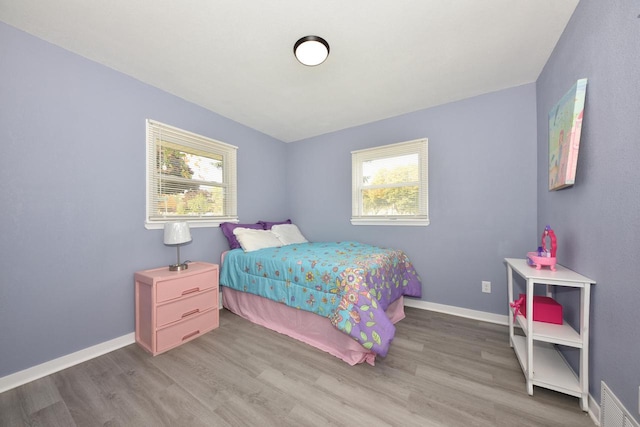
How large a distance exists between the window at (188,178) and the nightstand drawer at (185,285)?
2.18ft

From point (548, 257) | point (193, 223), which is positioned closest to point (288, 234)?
point (193, 223)

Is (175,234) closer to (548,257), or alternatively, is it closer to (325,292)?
(325,292)

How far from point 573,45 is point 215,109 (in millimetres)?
3279

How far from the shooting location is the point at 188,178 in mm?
2623

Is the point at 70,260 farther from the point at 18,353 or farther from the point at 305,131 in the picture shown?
the point at 305,131

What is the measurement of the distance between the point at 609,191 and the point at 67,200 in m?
3.51

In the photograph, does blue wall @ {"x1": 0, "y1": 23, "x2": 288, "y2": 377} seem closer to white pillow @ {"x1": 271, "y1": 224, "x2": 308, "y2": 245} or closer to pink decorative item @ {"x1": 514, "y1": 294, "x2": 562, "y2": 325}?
white pillow @ {"x1": 271, "y1": 224, "x2": 308, "y2": 245}

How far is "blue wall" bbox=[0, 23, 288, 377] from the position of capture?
60.9 inches

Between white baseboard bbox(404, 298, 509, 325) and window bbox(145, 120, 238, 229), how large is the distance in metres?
2.62

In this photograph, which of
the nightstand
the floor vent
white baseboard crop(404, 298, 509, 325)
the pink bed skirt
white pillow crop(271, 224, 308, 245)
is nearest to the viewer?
the floor vent

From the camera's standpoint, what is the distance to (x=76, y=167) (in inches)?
71.3

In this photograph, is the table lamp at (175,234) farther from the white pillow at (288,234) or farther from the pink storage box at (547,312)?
the pink storage box at (547,312)

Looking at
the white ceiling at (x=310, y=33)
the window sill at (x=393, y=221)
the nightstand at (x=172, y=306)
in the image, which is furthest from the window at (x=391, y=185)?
the nightstand at (x=172, y=306)

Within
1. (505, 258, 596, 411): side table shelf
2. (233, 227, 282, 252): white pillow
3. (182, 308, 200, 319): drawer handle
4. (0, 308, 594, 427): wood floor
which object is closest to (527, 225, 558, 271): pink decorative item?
(505, 258, 596, 411): side table shelf
